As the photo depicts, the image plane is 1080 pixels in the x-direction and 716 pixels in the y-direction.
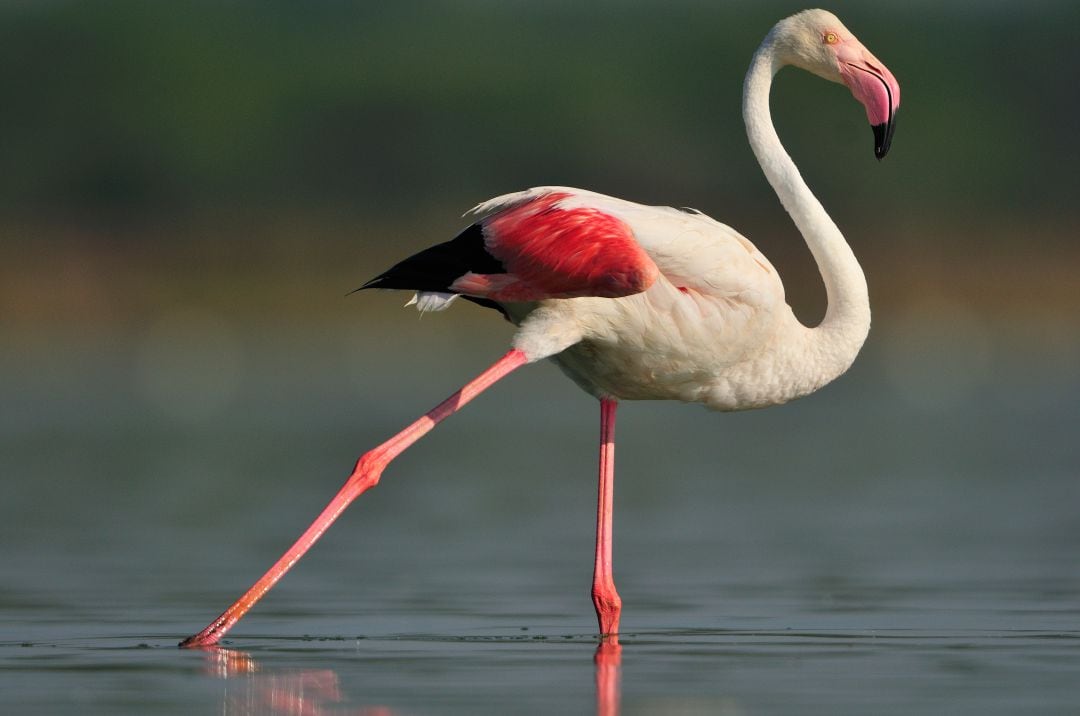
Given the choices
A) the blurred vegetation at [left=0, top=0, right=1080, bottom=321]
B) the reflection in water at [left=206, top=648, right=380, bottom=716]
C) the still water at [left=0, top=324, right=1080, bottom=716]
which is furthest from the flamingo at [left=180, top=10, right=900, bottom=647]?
the blurred vegetation at [left=0, top=0, right=1080, bottom=321]

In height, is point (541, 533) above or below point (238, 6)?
below

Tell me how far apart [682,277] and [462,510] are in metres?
5.31

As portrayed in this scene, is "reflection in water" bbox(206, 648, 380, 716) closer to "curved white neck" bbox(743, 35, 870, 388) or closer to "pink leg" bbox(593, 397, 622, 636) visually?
"pink leg" bbox(593, 397, 622, 636)

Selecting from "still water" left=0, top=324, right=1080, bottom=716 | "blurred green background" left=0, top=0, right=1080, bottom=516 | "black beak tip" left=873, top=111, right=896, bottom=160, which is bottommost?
"still water" left=0, top=324, right=1080, bottom=716

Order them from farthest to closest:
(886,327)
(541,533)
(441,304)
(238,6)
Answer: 1. (238,6)
2. (886,327)
3. (541,533)
4. (441,304)

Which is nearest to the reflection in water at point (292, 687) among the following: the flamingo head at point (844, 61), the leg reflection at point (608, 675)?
the leg reflection at point (608, 675)

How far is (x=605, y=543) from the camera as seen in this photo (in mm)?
8195

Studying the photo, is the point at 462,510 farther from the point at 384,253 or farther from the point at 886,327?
the point at 384,253

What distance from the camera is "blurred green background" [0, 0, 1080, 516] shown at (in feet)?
94.7

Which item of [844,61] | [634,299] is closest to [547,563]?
[634,299]

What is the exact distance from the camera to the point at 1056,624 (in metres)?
7.78

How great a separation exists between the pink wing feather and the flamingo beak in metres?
1.15

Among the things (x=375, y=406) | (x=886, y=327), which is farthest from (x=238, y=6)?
(x=375, y=406)

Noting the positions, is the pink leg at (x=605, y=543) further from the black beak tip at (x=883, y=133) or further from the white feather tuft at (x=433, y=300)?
the black beak tip at (x=883, y=133)
